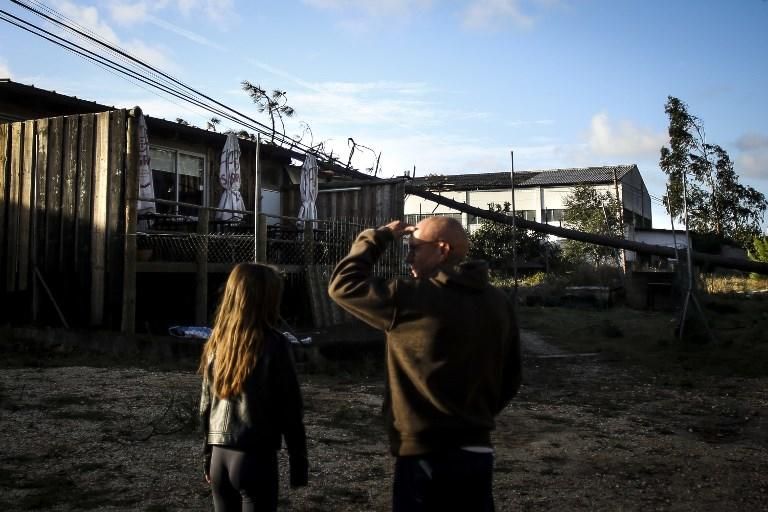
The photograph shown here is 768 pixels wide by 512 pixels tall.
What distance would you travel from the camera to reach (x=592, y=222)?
3234 cm

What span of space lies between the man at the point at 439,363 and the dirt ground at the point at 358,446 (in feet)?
7.28

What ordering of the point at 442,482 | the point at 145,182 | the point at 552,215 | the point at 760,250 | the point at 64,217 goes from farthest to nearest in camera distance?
1. the point at 552,215
2. the point at 760,250
3. the point at 145,182
4. the point at 64,217
5. the point at 442,482

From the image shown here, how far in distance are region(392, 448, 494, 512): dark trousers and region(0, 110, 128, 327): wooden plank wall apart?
8.69m

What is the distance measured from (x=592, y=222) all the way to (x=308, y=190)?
20.2 meters

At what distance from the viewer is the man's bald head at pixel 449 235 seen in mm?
A: 2520

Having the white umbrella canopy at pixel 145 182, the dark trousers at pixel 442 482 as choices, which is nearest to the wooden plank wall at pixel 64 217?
the white umbrella canopy at pixel 145 182

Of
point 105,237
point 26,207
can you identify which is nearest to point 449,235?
point 105,237

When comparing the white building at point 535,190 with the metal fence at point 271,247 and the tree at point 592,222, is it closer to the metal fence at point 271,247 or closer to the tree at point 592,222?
the tree at point 592,222

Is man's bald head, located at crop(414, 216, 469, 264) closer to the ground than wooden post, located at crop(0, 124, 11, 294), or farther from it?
closer to the ground

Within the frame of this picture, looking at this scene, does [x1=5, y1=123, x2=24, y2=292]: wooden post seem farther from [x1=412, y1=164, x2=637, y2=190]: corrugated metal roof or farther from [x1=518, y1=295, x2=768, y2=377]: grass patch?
[x1=412, y1=164, x2=637, y2=190]: corrugated metal roof

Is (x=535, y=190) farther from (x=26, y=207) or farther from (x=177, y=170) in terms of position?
(x=26, y=207)

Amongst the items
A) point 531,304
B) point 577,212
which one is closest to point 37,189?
point 531,304

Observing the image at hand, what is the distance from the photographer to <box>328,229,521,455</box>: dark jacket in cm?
236

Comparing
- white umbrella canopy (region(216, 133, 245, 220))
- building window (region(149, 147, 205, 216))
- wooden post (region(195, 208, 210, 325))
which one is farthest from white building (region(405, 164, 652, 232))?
wooden post (region(195, 208, 210, 325))
